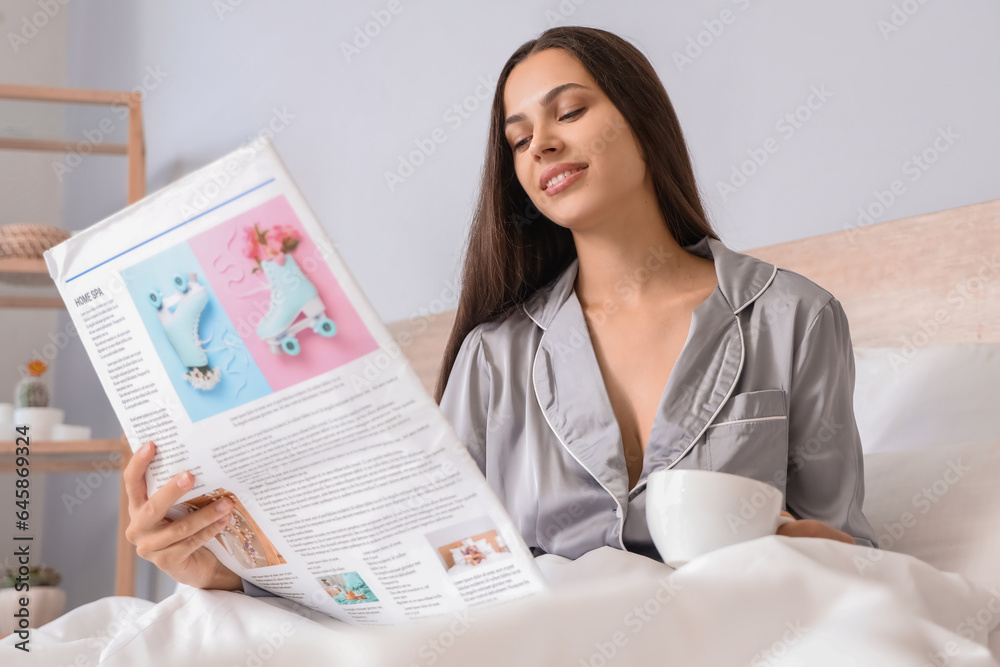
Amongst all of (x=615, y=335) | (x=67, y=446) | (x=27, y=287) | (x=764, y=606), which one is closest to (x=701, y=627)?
(x=764, y=606)

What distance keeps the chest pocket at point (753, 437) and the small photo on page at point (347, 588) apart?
434mm

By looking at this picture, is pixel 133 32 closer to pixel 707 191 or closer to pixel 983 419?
pixel 707 191

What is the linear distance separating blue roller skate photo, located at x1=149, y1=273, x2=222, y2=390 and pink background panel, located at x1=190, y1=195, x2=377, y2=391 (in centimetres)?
2

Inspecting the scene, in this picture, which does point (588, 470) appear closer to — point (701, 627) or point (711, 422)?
point (711, 422)

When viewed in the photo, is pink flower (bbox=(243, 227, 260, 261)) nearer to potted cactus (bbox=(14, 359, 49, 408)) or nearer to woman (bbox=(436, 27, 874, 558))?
woman (bbox=(436, 27, 874, 558))

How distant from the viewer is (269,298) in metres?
0.56

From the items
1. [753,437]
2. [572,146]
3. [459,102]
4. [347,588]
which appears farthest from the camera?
[459,102]

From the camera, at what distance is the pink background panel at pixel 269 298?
539mm

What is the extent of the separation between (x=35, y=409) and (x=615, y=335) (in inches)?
70.2

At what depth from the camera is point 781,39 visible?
4.60 ft

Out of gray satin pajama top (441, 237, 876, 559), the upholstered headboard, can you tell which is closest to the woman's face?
gray satin pajama top (441, 237, 876, 559)

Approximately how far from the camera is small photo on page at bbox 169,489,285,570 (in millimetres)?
657

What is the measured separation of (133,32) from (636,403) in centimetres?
240

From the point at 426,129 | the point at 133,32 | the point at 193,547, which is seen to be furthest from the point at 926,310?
the point at 133,32
